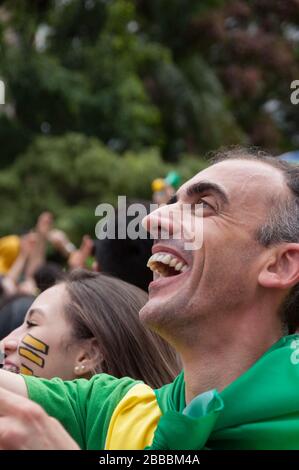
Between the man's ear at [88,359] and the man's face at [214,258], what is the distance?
729mm

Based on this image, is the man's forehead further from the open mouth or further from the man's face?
the open mouth

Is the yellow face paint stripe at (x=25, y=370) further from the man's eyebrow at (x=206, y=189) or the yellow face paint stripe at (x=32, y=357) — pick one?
the man's eyebrow at (x=206, y=189)

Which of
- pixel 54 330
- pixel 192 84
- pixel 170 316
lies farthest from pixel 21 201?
pixel 170 316

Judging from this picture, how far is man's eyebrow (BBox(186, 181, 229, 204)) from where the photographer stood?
7.04ft

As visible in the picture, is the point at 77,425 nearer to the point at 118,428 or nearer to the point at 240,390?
the point at 118,428

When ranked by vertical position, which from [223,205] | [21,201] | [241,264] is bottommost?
[241,264]

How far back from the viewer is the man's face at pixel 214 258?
201 cm

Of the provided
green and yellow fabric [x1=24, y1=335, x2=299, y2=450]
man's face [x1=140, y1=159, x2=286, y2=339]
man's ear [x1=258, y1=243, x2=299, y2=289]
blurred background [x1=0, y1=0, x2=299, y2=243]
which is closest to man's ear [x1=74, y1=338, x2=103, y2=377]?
green and yellow fabric [x1=24, y1=335, x2=299, y2=450]

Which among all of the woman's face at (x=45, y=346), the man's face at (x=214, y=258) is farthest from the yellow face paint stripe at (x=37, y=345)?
the man's face at (x=214, y=258)

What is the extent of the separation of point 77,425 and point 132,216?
5.40 ft

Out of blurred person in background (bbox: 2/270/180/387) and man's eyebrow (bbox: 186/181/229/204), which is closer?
man's eyebrow (bbox: 186/181/229/204)

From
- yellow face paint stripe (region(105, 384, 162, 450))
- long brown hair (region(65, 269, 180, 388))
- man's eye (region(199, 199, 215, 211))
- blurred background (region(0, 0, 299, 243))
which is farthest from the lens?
blurred background (region(0, 0, 299, 243))

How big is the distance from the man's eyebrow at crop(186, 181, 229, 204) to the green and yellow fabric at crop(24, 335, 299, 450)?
0.37m

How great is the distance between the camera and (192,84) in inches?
677
